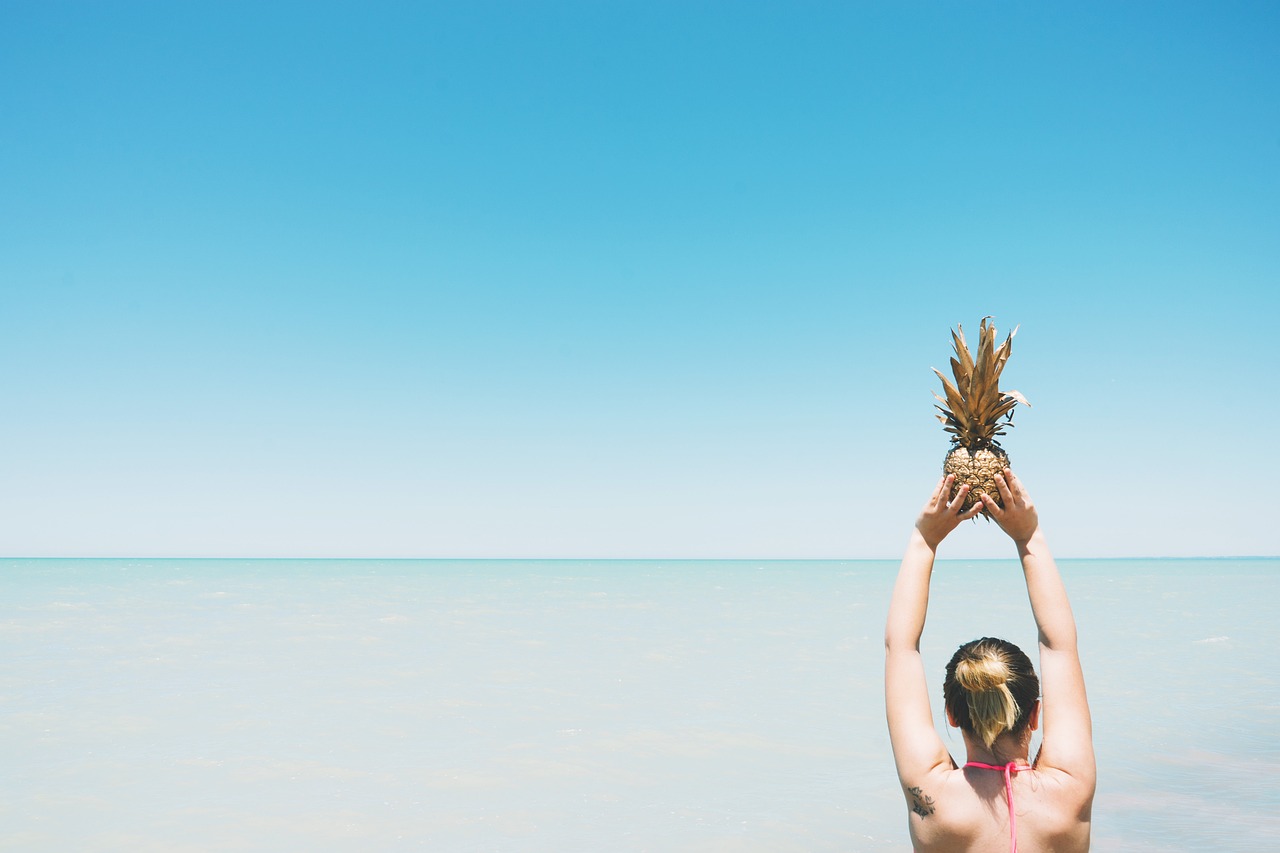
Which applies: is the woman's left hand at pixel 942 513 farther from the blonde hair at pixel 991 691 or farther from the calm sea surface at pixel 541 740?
the calm sea surface at pixel 541 740

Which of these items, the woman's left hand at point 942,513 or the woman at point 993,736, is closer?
the woman at point 993,736

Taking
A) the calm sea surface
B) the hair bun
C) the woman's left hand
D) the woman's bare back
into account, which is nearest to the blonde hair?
the hair bun

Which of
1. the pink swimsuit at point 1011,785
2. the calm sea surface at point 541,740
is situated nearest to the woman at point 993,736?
the pink swimsuit at point 1011,785

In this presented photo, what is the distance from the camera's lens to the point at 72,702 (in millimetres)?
13289

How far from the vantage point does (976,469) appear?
8.42 feet

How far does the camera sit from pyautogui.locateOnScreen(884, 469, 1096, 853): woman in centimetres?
213

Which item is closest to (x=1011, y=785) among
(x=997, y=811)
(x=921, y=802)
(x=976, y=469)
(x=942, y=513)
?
(x=997, y=811)

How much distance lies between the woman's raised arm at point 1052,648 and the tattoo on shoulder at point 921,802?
312 millimetres

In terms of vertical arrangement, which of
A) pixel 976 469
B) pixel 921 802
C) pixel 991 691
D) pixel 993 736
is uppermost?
pixel 976 469

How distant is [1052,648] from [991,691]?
27cm

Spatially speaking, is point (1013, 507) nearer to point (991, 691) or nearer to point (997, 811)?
point (991, 691)

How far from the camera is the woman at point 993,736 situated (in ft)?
6.99

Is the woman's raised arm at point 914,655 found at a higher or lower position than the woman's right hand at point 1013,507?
lower

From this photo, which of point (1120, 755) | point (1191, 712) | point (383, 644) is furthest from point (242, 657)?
point (1191, 712)
